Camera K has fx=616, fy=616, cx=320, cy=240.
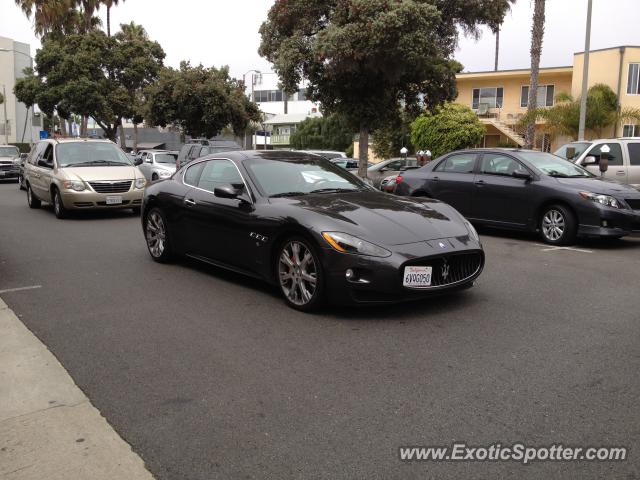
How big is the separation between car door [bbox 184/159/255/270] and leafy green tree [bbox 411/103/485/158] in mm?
28833

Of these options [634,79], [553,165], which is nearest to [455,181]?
[553,165]

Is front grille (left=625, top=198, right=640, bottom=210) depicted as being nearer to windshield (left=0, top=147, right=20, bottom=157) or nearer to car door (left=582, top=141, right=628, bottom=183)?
car door (left=582, top=141, right=628, bottom=183)

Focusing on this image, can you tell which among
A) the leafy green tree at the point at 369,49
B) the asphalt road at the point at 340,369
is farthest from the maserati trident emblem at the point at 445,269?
the leafy green tree at the point at 369,49

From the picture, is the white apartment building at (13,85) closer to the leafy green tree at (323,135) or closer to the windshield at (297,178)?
the leafy green tree at (323,135)

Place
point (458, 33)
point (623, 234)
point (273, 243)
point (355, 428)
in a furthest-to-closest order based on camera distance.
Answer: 1. point (458, 33)
2. point (623, 234)
3. point (273, 243)
4. point (355, 428)

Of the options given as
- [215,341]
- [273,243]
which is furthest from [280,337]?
[273,243]

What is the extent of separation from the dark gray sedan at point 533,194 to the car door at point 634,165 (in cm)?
317

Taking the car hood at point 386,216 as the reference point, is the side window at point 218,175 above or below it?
above

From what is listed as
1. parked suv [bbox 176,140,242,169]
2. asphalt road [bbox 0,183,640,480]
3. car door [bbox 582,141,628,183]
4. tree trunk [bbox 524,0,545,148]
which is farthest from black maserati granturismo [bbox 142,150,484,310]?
tree trunk [bbox 524,0,545,148]

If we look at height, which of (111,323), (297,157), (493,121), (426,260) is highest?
(493,121)

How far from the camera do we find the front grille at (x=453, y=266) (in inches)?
210

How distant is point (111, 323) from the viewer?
17.4ft

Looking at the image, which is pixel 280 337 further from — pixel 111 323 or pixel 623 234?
pixel 623 234

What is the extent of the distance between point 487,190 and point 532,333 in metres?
5.64
